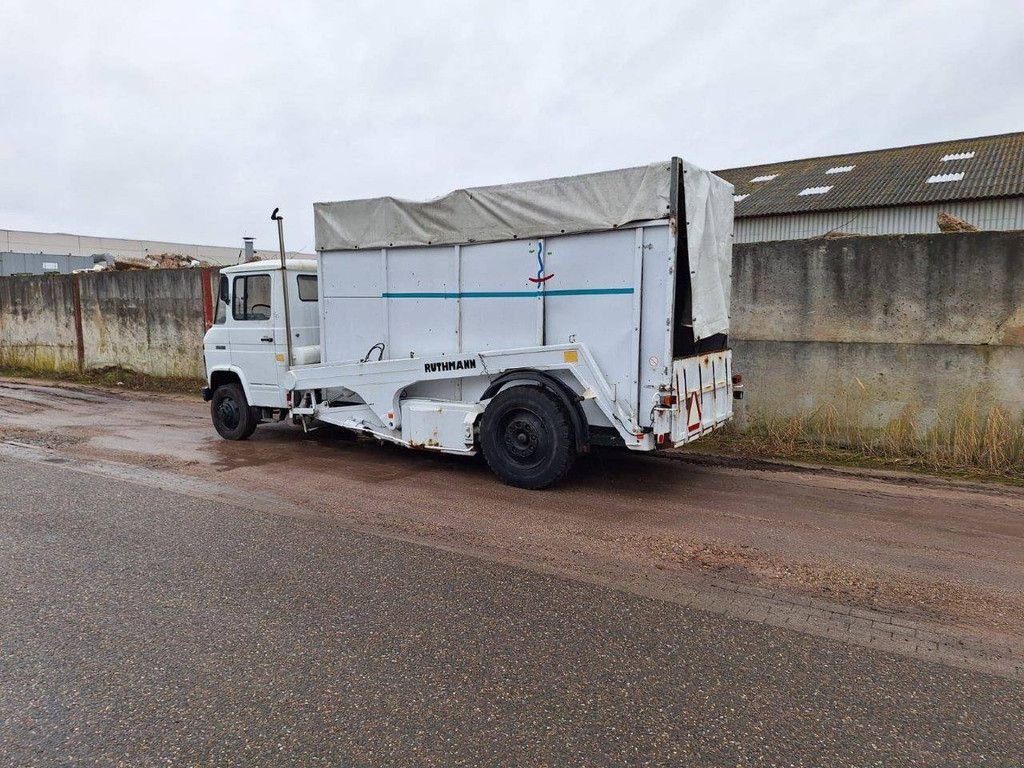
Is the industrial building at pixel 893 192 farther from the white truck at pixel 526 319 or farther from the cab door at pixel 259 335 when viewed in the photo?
the cab door at pixel 259 335

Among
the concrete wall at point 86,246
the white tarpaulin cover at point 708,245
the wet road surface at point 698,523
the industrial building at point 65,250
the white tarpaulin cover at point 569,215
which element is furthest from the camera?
Result: the concrete wall at point 86,246

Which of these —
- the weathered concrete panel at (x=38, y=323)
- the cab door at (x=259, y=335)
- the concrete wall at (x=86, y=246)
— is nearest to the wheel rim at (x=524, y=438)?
the cab door at (x=259, y=335)

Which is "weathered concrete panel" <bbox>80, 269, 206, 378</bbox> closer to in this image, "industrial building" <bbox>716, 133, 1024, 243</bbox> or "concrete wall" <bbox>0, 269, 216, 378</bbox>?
"concrete wall" <bbox>0, 269, 216, 378</bbox>

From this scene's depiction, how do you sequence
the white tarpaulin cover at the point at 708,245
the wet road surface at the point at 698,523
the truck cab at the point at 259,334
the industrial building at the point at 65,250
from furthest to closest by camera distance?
the industrial building at the point at 65,250, the truck cab at the point at 259,334, the white tarpaulin cover at the point at 708,245, the wet road surface at the point at 698,523

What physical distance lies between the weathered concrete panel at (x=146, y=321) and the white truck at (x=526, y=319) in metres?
7.73

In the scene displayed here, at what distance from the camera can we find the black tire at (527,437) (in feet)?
21.4

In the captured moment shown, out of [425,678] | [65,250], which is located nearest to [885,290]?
[425,678]

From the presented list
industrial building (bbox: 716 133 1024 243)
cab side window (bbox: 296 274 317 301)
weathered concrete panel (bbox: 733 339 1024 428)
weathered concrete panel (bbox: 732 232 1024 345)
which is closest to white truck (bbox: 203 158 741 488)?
cab side window (bbox: 296 274 317 301)

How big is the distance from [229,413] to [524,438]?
456 cm

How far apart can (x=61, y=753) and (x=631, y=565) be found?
127 inches

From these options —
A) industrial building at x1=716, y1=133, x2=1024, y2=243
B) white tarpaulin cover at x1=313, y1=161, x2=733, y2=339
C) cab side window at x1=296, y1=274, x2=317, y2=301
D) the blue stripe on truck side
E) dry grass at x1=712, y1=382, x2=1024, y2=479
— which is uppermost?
industrial building at x1=716, y1=133, x2=1024, y2=243

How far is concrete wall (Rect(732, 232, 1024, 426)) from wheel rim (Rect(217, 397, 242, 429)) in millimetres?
6575

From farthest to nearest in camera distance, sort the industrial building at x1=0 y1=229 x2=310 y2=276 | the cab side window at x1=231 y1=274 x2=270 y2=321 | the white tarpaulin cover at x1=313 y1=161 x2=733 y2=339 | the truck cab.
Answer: the industrial building at x1=0 y1=229 x2=310 y2=276 → the cab side window at x1=231 y1=274 x2=270 y2=321 → the truck cab → the white tarpaulin cover at x1=313 y1=161 x2=733 y2=339

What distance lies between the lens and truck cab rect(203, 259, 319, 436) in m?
8.58
